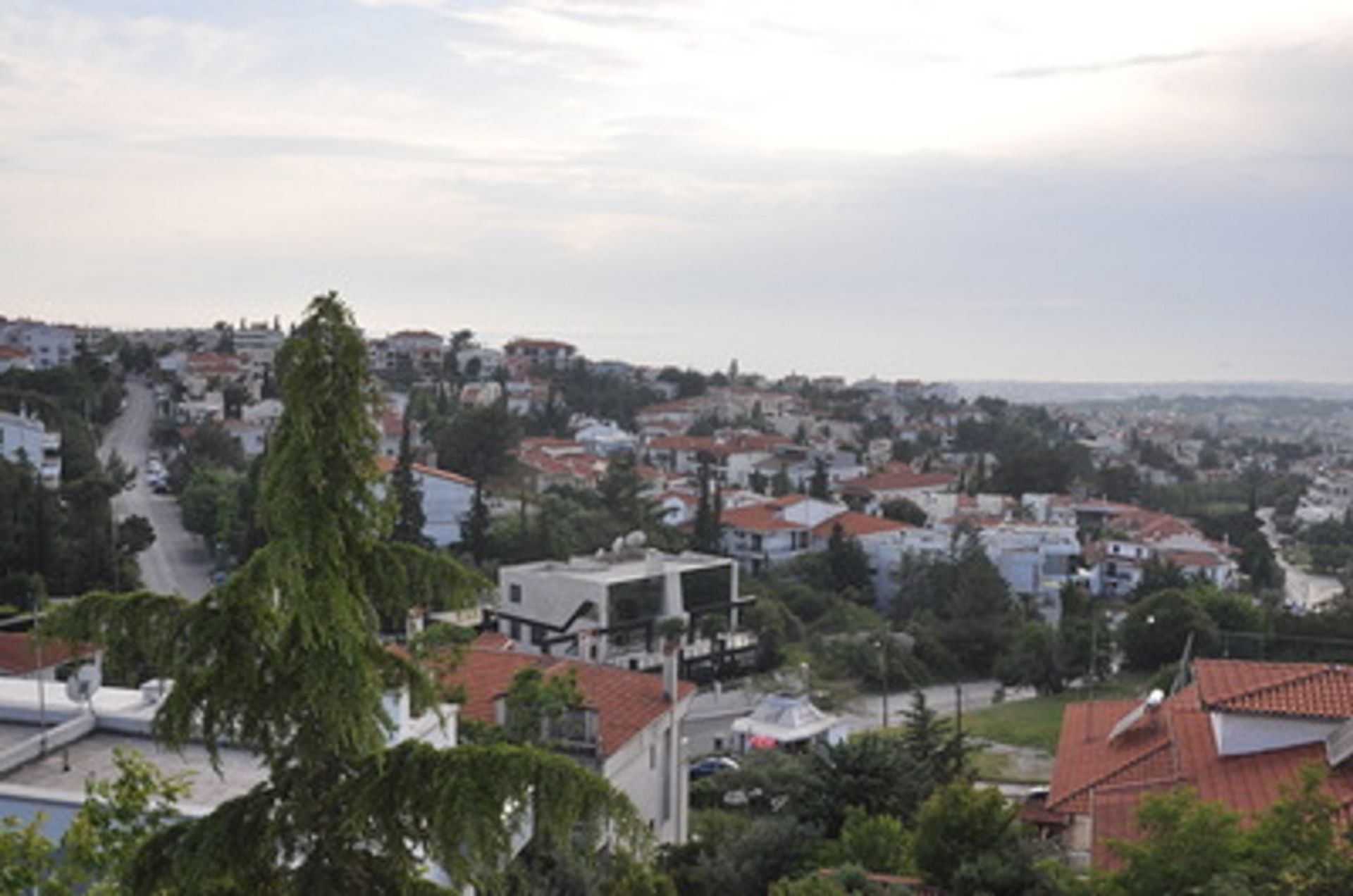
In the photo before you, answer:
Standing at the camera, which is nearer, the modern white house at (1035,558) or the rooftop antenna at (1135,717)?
the rooftop antenna at (1135,717)

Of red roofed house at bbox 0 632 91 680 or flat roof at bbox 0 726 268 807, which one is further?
red roofed house at bbox 0 632 91 680

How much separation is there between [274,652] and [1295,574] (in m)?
71.0

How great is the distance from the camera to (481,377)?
97.2m

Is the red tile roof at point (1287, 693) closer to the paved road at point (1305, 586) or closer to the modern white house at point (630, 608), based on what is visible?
the modern white house at point (630, 608)

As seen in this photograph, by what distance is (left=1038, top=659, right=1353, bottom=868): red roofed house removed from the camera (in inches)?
494

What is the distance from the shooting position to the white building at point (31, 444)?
44562mm

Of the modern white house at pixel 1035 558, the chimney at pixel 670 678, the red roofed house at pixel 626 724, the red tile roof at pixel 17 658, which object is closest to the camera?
the red roofed house at pixel 626 724

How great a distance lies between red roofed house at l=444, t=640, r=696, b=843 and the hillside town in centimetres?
6

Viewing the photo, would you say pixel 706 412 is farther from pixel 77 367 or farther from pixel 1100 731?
pixel 1100 731

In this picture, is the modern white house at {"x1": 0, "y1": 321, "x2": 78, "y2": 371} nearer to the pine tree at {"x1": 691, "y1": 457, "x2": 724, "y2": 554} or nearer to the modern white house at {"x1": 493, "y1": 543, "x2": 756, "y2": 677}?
the pine tree at {"x1": 691, "y1": 457, "x2": 724, "y2": 554}

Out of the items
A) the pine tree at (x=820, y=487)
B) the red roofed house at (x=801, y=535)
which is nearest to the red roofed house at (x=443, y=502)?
the red roofed house at (x=801, y=535)

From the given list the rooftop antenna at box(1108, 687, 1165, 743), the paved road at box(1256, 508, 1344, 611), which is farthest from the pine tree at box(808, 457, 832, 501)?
the rooftop antenna at box(1108, 687, 1165, 743)

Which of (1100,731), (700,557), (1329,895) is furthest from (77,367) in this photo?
(1329,895)

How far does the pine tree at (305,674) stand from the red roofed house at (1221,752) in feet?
27.3
